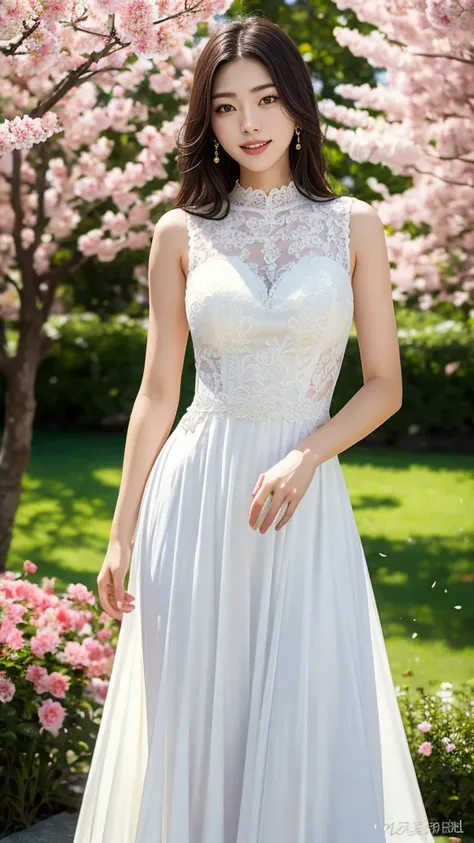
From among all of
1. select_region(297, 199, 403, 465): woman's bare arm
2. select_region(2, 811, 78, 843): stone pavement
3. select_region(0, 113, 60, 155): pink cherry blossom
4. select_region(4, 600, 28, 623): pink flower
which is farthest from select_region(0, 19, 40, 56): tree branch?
select_region(2, 811, 78, 843): stone pavement

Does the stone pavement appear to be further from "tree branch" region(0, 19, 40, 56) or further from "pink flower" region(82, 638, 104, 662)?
"tree branch" region(0, 19, 40, 56)

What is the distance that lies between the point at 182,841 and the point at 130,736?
1.15ft

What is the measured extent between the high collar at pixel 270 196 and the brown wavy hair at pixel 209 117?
0.02 m

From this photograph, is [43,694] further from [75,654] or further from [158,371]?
[158,371]

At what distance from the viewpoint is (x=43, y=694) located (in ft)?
12.7

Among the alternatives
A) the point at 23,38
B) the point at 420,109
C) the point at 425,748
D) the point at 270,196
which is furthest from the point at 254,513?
the point at 420,109

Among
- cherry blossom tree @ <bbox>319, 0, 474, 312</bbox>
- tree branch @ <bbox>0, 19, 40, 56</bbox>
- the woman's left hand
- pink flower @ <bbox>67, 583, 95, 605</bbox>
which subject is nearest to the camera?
the woman's left hand

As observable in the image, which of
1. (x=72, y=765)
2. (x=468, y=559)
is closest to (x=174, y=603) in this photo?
(x=72, y=765)

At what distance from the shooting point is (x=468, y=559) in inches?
337

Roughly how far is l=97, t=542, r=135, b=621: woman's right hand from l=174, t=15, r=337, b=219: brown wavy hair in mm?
877

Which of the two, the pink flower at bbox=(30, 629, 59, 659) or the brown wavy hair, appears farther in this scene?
the pink flower at bbox=(30, 629, 59, 659)

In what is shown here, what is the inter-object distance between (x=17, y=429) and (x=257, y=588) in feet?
12.9

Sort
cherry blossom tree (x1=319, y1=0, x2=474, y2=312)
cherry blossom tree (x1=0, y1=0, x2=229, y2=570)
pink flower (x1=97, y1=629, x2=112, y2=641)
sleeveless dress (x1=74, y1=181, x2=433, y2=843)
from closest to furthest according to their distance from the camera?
sleeveless dress (x1=74, y1=181, x2=433, y2=843) → pink flower (x1=97, y1=629, x2=112, y2=641) → cherry blossom tree (x1=319, y1=0, x2=474, y2=312) → cherry blossom tree (x1=0, y1=0, x2=229, y2=570)

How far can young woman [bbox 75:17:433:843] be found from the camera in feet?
8.40
